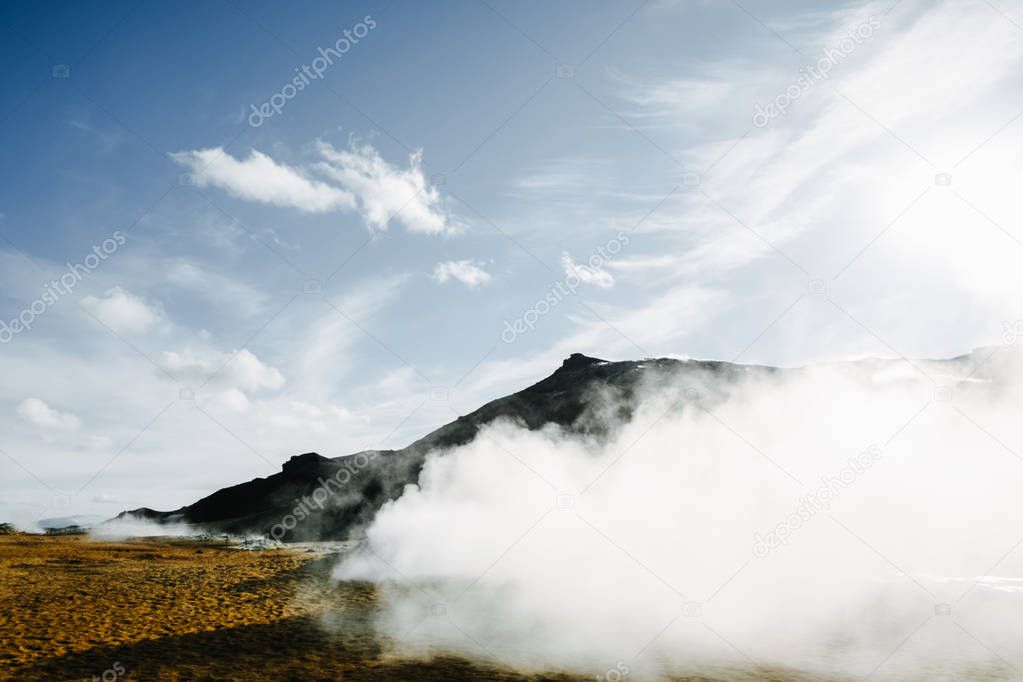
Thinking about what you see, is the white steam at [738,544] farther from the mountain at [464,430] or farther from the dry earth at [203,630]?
the mountain at [464,430]

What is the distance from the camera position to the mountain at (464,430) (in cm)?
8062

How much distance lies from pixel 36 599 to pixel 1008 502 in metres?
41.5

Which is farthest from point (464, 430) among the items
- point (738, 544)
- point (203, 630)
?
point (203, 630)

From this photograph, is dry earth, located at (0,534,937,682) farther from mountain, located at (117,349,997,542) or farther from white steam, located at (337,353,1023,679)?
mountain, located at (117,349,997,542)

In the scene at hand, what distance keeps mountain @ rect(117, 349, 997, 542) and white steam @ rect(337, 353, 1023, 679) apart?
37413 millimetres

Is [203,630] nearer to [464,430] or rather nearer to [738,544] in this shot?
[738,544]

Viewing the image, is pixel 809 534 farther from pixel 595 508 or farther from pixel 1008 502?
pixel 1008 502

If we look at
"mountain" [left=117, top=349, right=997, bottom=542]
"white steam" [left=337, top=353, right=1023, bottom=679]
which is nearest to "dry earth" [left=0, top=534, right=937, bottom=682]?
"white steam" [left=337, top=353, right=1023, bottom=679]

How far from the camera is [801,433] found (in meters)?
31.9

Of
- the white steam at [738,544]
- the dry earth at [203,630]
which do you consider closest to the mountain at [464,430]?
the white steam at [738,544]

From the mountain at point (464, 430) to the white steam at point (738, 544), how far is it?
37413 millimetres

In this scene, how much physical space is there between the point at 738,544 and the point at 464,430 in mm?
86446

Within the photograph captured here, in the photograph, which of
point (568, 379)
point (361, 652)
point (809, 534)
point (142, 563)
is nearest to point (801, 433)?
point (809, 534)

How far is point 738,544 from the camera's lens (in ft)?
74.9
